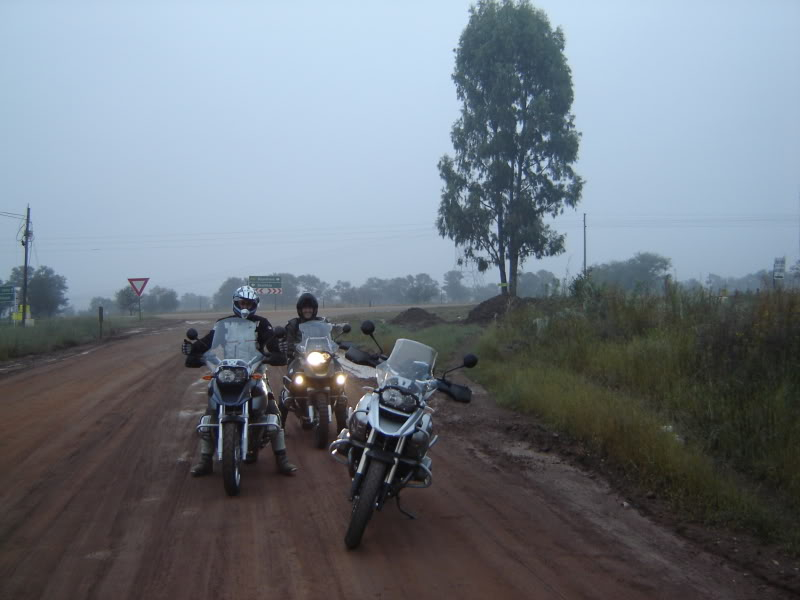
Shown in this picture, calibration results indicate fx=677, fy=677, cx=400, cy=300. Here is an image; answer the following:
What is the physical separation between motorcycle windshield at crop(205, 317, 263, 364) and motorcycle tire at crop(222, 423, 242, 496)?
86 cm

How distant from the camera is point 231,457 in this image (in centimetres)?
620

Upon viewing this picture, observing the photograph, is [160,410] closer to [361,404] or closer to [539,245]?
[361,404]

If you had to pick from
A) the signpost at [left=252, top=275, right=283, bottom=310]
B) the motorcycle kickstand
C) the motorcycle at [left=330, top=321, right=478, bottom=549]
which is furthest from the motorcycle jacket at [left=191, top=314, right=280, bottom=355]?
the signpost at [left=252, top=275, right=283, bottom=310]

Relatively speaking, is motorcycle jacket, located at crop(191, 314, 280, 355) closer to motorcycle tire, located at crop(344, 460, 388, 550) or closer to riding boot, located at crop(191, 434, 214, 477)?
riding boot, located at crop(191, 434, 214, 477)

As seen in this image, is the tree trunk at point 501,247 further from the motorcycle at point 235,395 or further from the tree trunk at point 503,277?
the motorcycle at point 235,395

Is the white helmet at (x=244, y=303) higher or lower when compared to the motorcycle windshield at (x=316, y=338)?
higher

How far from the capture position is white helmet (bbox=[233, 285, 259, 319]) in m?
7.30

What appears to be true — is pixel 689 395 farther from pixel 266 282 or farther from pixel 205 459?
pixel 266 282

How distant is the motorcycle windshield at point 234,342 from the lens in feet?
23.1

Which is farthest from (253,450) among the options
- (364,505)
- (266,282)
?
(266,282)

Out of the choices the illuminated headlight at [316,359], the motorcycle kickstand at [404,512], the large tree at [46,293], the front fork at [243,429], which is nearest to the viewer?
the motorcycle kickstand at [404,512]

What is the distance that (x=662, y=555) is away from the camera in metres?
5.12

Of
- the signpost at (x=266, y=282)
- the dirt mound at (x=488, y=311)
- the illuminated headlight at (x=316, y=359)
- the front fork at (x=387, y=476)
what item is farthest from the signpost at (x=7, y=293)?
the front fork at (x=387, y=476)

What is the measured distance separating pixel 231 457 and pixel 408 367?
1844 millimetres
